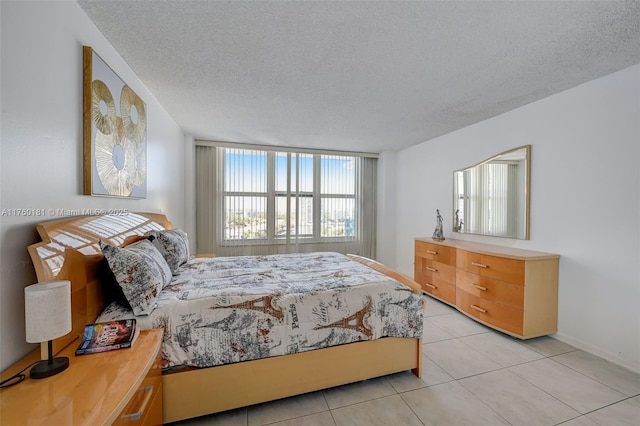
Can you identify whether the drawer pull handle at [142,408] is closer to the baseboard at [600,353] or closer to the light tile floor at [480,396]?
the light tile floor at [480,396]

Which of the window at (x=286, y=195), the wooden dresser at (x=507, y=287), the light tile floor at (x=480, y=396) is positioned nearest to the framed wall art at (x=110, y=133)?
the light tile floor at (x=480, y=396)

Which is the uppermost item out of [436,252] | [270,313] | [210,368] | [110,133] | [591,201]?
[110,133]

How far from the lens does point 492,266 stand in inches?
106

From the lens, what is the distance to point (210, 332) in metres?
1.53

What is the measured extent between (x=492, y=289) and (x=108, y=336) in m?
3.23

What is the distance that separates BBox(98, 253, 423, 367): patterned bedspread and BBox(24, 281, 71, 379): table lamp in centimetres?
46

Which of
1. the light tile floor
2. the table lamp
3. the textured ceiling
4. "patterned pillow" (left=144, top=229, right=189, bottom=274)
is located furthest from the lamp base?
the textured ceiling

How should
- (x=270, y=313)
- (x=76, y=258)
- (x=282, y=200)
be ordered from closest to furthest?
(x=76, y=258), (x=270, y=313), (x=282, y=200)

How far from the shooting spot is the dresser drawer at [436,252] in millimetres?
3277

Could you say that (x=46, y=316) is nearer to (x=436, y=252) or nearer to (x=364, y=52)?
(x=364, y=52)

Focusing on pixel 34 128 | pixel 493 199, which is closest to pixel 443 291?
pixel 493 199

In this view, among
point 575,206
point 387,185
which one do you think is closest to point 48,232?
point 575,206

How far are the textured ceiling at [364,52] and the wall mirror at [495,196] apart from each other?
25.7 inches

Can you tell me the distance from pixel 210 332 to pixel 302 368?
0.65m
